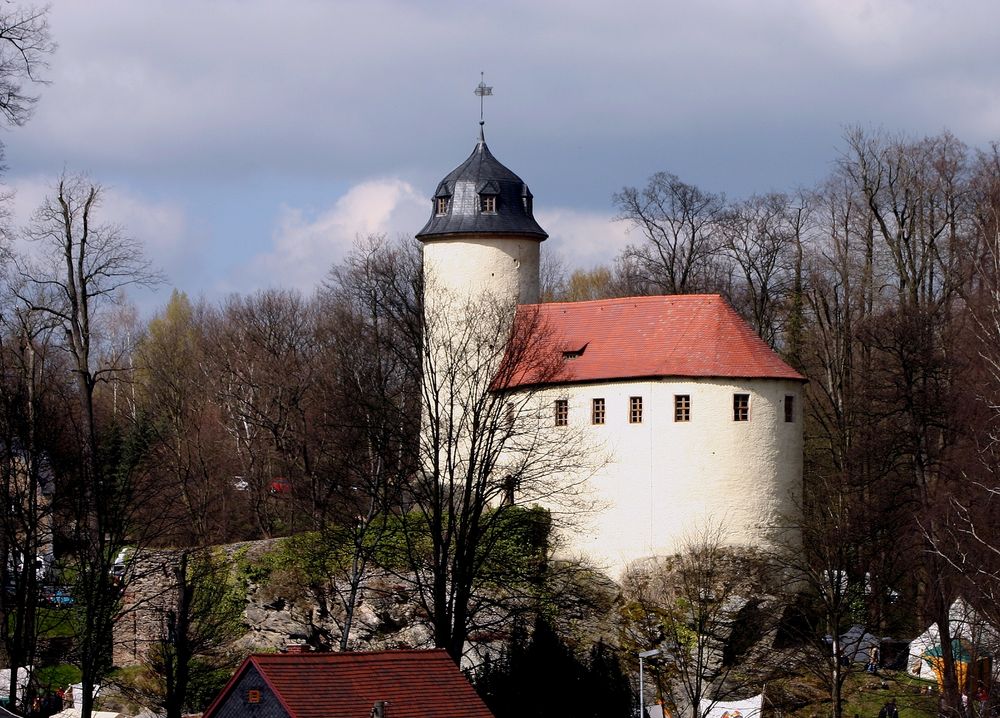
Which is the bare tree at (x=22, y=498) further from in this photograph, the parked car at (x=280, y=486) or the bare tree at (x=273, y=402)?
the parked car at (x=280, y=486)

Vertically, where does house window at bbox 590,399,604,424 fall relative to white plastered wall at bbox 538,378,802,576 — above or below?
above

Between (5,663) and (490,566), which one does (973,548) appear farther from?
(5,663)

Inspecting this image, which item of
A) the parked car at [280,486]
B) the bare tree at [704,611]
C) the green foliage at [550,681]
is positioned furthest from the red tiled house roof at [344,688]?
the parked car at [280,486]

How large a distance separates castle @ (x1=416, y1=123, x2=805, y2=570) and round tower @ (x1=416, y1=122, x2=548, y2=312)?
5.45ft

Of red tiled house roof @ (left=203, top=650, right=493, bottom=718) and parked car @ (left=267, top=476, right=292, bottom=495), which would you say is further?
parked car @ (left=267, top=476, right=292, bottom=495)

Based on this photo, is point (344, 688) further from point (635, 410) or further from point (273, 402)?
point (273, 402)

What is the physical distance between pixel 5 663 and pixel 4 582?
972 cm

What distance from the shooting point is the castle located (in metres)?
39.6

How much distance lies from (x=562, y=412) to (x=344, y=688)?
48.4 ft

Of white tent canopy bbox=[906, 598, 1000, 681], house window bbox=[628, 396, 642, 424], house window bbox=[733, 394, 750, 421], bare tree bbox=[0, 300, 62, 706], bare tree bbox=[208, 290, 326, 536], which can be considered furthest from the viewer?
bare tree bbox=[208, 290, 326, 536]

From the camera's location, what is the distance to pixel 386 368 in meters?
48.9

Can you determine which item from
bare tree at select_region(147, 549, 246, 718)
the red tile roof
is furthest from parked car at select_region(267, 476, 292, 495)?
the red tile roof

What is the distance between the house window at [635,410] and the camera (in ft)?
132

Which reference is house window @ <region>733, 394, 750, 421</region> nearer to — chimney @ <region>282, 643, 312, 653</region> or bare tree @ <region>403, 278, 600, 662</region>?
bare tree @ <region>403, 278, 600, 662</region>
